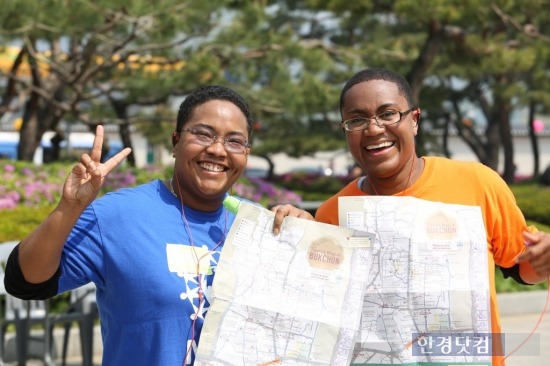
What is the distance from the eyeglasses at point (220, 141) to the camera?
2326 mm

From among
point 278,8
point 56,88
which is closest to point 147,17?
point 56,88

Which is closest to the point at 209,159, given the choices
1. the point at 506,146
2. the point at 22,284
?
the point at 22,284

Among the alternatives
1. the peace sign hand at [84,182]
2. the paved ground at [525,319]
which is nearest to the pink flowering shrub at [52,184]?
the paved ground at [525,319]

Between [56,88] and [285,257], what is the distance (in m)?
11.6

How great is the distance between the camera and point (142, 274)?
220 centimetres

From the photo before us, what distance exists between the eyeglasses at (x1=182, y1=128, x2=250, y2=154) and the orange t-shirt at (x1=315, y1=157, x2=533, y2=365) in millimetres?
349

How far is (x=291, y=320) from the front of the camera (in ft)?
7.10

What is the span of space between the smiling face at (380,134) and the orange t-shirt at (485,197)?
8cm

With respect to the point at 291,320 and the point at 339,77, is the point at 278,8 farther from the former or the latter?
the point at 291,320

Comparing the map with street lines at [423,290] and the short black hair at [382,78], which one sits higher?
the short black hair at [382,78]

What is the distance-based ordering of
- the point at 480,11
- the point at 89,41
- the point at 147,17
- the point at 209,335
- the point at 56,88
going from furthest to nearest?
the point at 56,88
the point at 480,11
the point at 89,41
the point at 147,17
the point at 209,335

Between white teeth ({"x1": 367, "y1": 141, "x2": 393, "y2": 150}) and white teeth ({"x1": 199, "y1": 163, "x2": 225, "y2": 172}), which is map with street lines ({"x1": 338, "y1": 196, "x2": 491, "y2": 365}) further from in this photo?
white teeth ({"x1": 199, "y1": 163, "x2": 225, "y2": 172})

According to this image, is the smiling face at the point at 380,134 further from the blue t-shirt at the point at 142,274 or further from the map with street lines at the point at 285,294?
the blue t-shirt at the point at 142,274

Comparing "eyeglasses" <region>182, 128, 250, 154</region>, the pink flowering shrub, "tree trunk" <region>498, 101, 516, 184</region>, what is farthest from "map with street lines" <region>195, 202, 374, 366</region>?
"tree trunk" <region>498, 101, 516, 184</region>
